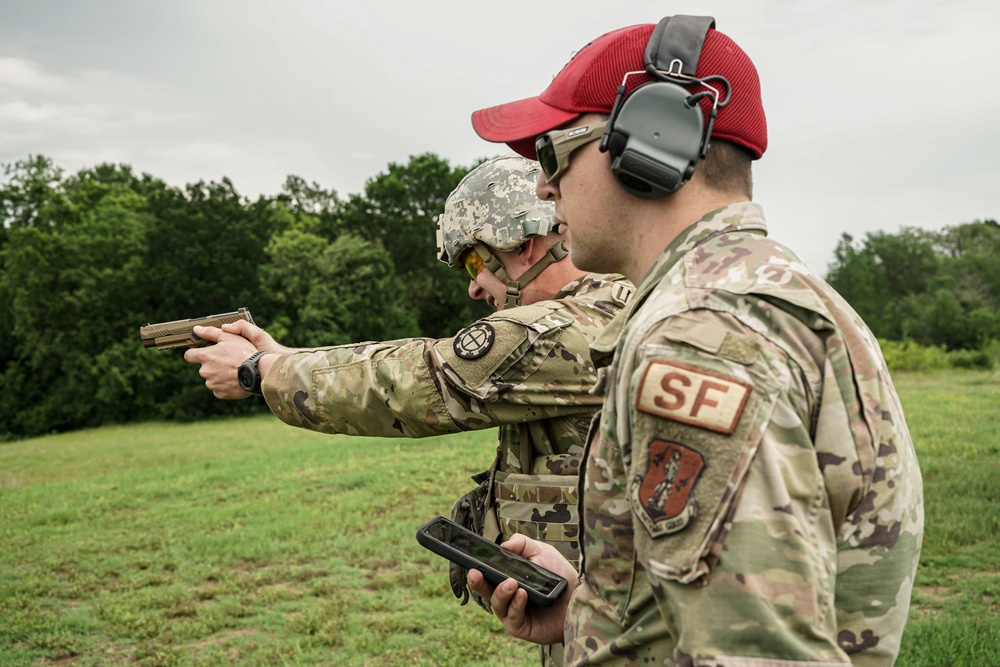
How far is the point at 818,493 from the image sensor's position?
136 cm

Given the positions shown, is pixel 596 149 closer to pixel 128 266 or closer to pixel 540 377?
pixel 540 377

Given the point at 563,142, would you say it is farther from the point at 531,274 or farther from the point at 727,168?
the point at 531,274

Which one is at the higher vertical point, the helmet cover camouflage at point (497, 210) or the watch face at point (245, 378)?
the helmet cover camouflage at point (497, 210)

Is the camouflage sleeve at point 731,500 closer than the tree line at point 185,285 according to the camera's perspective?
Yes

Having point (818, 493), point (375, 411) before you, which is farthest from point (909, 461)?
point (375, 411)

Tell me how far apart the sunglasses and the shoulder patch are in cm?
68

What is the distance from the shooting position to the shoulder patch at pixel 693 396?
131 cm

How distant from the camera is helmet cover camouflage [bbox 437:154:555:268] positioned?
125 inches

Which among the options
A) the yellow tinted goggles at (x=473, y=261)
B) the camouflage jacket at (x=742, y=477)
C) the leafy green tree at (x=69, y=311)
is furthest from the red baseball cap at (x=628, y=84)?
the leafy green tree at (x=69, y=311)

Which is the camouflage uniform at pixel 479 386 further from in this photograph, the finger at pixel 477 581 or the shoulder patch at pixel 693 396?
the shoulder patch at pixel 693 396

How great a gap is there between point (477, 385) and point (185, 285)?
42047 millimetres

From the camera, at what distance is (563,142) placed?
73.5 inches

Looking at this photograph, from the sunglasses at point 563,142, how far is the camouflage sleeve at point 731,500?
2.05ft

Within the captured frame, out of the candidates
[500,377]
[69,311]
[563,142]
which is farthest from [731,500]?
[69,311]
